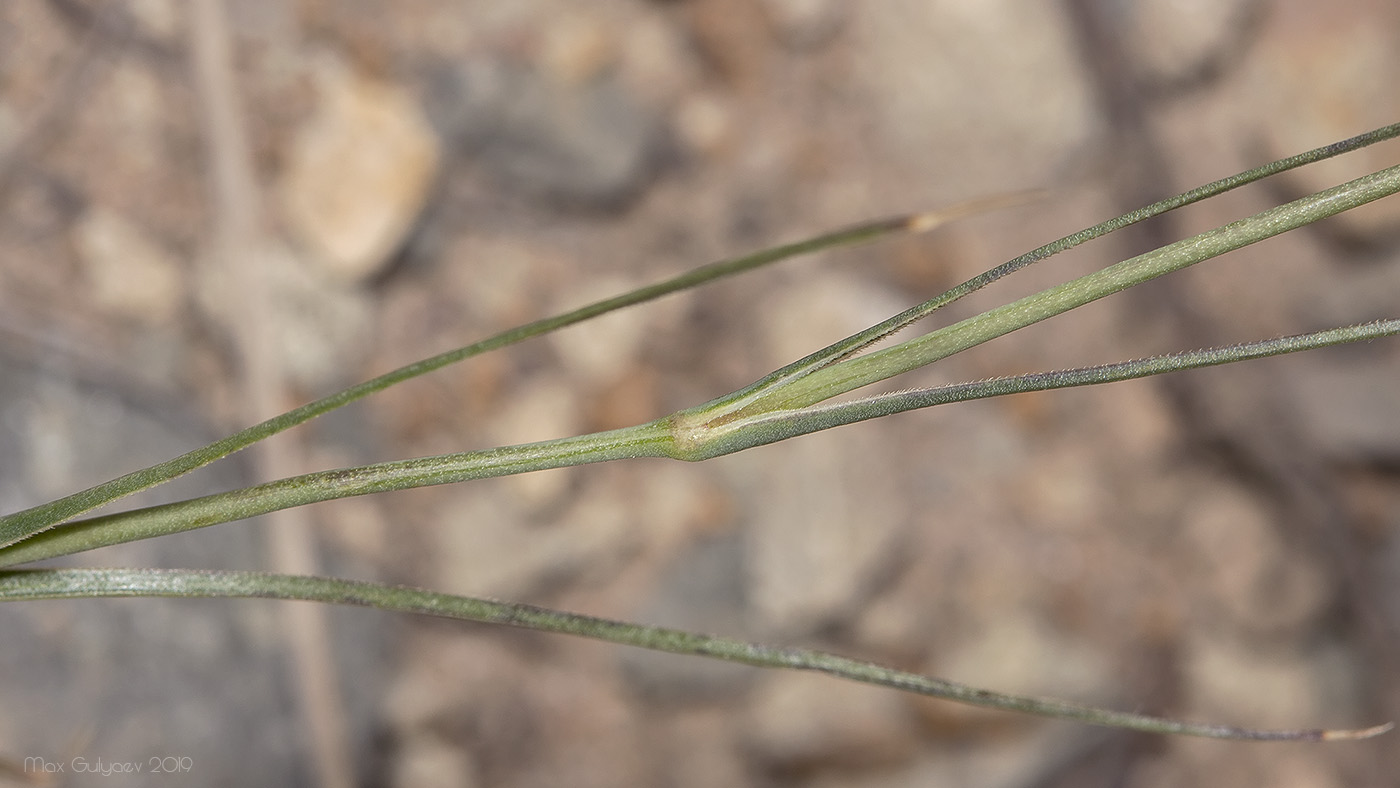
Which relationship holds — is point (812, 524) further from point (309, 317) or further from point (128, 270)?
point (128, 270)

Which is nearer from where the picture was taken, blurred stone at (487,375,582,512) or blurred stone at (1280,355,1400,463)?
blurred stone at (487,375,582,512)

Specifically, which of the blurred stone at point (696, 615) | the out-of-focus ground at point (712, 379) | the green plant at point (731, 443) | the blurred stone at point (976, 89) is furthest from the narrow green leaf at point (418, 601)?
the blurred stone at point (976, 89)

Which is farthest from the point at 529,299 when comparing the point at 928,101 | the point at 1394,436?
the point at 1394,436

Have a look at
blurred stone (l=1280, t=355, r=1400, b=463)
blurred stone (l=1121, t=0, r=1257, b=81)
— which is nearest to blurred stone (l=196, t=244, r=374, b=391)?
blurred stone (l=1121, t=0, r=1257, b=81)

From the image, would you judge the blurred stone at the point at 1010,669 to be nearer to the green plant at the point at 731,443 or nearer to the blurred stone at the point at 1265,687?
the blurred stone at the point at 1265,687

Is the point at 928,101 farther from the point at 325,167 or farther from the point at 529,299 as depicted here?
the point at 325,167

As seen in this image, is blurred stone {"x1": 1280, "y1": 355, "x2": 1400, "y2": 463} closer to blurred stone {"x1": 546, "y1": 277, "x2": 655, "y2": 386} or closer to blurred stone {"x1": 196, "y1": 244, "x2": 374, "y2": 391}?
blurred stone {"x1": 546, "y1": 277, "x2": 655, "y2": 386}
